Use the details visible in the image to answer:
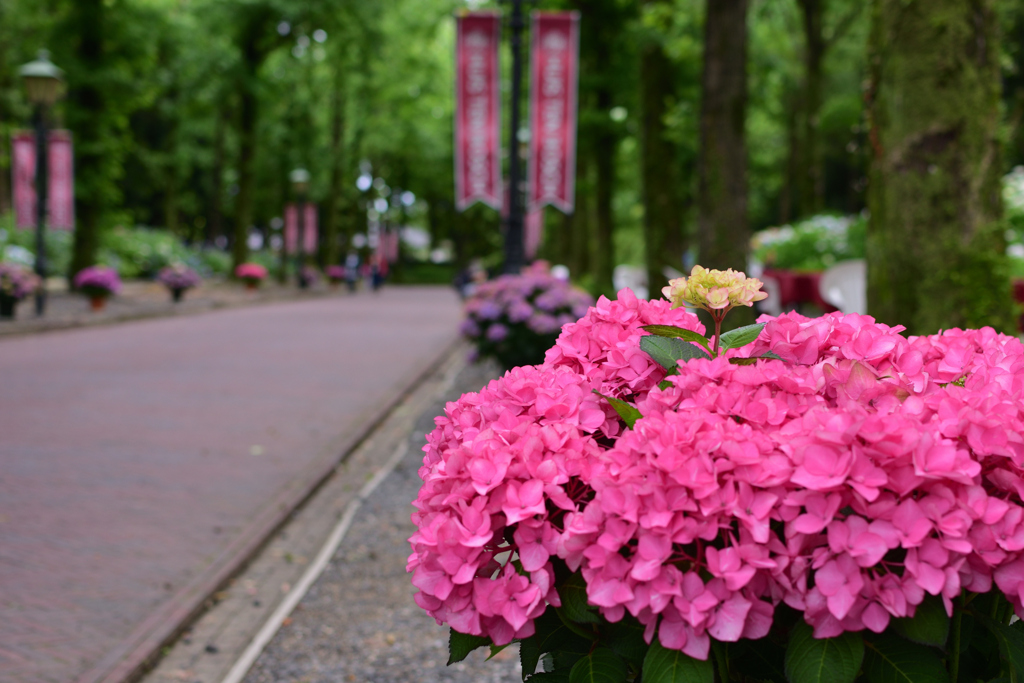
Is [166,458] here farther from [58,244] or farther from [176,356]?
[58,244]

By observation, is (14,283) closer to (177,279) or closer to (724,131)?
(177,279)

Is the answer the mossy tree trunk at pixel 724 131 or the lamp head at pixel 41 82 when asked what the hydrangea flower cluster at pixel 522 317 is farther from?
the lamp head at pixel 41 82

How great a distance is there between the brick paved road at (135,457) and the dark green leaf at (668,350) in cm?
290

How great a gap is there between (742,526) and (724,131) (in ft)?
26.6

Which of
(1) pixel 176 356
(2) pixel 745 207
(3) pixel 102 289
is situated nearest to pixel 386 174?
(3) pixel 102 289

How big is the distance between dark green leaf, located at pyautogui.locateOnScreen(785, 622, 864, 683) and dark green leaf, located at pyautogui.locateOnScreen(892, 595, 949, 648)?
0.07 metres

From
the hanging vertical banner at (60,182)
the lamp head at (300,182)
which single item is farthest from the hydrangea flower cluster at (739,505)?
the lamp head at (300,182)

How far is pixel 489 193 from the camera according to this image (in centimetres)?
1212

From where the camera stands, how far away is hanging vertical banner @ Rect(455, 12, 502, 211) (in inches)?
450

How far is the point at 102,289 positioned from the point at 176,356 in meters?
7.73

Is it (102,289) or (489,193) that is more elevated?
(489,193)

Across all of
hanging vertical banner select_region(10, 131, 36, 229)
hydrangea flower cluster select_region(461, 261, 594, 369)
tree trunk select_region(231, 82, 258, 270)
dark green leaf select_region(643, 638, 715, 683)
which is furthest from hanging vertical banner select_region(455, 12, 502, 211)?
tree trunk select_region(231, 82, 258, 270)

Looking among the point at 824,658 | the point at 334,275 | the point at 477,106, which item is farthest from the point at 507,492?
the point at 334,275

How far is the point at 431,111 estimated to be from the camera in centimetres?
5222
